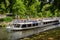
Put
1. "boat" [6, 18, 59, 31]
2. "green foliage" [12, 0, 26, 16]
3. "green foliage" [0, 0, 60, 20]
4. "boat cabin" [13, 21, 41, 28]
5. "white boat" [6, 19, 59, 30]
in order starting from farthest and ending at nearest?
"green foliage" [0, 0, 60, 20] < "green foliage" [12, 0, 26, 16] < "boat cabin" [13, 21, 41, 28] < "white boat" [6, 19, 59, 30] < "boat" [6, 18, 59, 31]

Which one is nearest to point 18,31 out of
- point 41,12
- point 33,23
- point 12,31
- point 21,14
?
point 12,31

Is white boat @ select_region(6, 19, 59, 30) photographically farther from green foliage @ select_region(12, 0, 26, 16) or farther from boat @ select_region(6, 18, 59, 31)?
green foliage @ select_region(12, 0, 26, 16)

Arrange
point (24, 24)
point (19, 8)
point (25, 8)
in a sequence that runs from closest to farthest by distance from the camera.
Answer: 1. point (24, 24)
2. point (19, 8)
3. point (25, 8)

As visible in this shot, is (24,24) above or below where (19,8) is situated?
below

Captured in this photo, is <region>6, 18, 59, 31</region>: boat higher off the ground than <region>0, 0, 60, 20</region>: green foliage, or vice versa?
<region>0, 0, 60, 20</region>: green foliage

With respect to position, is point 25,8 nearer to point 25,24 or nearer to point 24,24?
point 25,24

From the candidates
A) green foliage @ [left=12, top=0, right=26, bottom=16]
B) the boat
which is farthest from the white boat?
green foliage @ [left=12, top=0, right=26, bottom=16]

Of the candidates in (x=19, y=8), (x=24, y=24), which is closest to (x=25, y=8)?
(x=19, y=8)

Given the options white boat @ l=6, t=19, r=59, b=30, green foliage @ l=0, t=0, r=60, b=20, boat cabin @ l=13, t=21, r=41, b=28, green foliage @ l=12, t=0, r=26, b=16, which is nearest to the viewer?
white boat @ l=6, t=19, r=59, b=30

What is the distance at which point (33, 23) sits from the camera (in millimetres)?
57000

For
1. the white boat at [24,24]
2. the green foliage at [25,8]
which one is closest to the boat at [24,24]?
the white boat at [24,24]

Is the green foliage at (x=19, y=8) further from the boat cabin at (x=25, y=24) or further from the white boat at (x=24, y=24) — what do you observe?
the boat cabin at (x=25, y=24)

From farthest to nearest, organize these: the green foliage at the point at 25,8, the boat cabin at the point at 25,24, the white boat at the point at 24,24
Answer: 1. the green foliage at the point at 25,8
2. the boat cabin at the point at 25,24
3. the white boat at the point at 24,24

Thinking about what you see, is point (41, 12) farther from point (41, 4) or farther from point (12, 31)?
point (12, 31)
